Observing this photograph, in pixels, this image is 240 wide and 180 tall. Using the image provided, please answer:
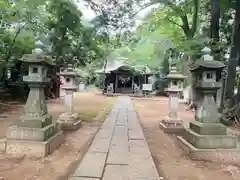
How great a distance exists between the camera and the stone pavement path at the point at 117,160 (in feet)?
15.7

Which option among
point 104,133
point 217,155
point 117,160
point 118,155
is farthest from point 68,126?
point 217,155

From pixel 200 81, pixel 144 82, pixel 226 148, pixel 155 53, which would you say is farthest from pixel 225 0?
pixel 155 53

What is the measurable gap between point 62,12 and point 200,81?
13789mm

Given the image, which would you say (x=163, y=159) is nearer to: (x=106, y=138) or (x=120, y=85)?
(x=106, y=138)

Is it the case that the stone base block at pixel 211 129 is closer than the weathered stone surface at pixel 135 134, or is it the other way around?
the stone base block at pixel 211 129

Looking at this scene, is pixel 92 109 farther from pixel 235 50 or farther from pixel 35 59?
pixel 35 59

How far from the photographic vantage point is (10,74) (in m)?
21.1

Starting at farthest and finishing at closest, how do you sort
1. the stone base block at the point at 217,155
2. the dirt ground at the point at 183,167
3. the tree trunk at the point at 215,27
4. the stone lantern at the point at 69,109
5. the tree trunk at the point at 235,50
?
the tree trunk at the point at 235,50, the tree trunk at the point at 215,27, the stone lantern at the point at 69,109, the stone base block at the point at 217,155, the dirt ground at the point at 183,167

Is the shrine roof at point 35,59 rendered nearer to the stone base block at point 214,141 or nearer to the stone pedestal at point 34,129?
the stone pedestal at point 34,129

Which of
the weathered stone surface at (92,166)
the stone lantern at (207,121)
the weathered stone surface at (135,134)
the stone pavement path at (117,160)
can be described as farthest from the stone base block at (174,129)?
the weathered stone surface at (92,166)

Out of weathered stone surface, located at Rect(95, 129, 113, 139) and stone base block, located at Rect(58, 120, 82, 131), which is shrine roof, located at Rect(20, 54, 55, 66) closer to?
weathered stone surface, located at Rect(95, 129, 113, 139)

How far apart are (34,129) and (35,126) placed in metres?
0.13

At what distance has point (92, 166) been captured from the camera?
5227mm

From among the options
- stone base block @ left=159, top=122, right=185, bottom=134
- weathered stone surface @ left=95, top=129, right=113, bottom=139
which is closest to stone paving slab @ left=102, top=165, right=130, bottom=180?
weathered stone surface @ left=95, top=129, right=113, bottom=139
